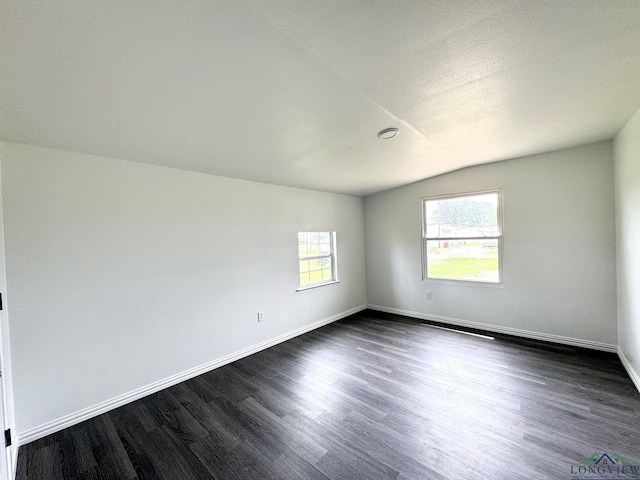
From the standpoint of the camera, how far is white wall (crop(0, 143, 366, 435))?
190cm

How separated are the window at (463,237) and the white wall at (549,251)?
12 centimetres

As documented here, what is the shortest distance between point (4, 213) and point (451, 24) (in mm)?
3035

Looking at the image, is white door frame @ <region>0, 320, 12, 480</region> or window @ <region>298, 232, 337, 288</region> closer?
white door frame @ <region>0, 320, 12, 480</region>

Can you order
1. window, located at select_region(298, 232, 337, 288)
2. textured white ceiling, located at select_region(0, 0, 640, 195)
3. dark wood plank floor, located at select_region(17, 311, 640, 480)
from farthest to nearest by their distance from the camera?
window, located at select_region(298, 232, 337, 288), dark wood plank floor, located at select_region(17, 311, 640, 480), textured white ceiling, located at select_region(0, 0, 640, 195)

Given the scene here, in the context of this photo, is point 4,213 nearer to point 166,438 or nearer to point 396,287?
point 166,438

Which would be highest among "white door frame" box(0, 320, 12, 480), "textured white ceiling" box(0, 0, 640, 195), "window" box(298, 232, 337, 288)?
"textured white ceiling" box(0, 0, 640, 195)

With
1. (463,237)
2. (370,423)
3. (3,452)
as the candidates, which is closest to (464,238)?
(463,237)

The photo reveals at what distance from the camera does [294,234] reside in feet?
12.6

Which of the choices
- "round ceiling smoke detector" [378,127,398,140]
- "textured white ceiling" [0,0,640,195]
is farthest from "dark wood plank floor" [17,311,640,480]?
"round ceiling smoke detector" [378,127,398,140]

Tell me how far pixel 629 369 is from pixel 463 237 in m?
2.10

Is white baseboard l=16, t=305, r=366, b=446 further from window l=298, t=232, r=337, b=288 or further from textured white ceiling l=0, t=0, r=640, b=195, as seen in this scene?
textured white ceiling l=0, t=0, r=640, b=195

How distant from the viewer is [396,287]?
15.3 ft

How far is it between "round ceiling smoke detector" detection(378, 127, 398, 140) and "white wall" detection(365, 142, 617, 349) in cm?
212

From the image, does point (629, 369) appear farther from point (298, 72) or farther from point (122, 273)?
point (122, 273)
